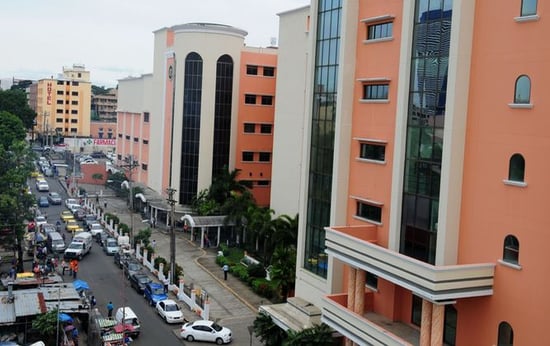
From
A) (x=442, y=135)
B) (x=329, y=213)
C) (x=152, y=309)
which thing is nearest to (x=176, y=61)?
(x=152, y=309)

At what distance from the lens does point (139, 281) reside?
35.8 meters

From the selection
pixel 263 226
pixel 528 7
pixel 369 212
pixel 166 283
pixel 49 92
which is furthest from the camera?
pixel 49 92

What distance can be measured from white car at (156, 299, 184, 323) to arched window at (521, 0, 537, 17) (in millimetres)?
21123

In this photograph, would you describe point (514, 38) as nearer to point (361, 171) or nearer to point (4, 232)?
point (361, 171)

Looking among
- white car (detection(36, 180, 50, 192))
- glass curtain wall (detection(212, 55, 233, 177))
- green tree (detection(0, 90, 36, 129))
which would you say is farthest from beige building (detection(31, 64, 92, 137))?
glass curtain wall (detection(212, 55, 233, 177))

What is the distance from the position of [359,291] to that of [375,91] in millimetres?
7036

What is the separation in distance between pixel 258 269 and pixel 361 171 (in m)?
15.8

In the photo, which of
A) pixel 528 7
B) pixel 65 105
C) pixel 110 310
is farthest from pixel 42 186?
pixel 528 7

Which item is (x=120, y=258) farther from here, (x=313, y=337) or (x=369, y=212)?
(x=369, y=212)

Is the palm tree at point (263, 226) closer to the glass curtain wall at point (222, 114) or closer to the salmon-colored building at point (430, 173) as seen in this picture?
the glass curtain wall at point (222, 114)

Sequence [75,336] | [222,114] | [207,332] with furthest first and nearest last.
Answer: [222,114]
[207,332]
[75,336]

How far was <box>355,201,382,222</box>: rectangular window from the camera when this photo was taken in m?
22.3

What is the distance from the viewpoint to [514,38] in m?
17.0

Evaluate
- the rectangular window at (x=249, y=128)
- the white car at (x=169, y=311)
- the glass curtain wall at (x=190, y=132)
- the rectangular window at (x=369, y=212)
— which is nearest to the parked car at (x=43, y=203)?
the glass curtain wall at (x=190, y=132)
